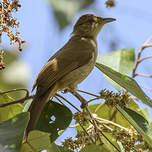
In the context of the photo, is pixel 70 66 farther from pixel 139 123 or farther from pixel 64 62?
pixel 139 123

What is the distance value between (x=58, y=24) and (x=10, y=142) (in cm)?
75

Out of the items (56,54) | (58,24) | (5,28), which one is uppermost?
(58,24)

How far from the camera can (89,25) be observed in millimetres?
5094

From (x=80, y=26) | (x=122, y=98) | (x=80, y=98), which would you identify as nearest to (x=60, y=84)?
(x=80, y=98)

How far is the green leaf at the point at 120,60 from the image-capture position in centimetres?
391

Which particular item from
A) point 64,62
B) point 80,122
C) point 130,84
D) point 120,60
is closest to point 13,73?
point 64,62

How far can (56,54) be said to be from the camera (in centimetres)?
423

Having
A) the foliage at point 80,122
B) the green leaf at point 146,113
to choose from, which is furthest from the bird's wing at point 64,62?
the green leaf at point 146,113

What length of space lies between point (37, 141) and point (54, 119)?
2.25 feet

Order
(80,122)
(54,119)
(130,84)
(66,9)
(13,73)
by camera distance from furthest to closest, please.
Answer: (13,73)
(54,119)
(80,122)
(130,84)
(66,9)

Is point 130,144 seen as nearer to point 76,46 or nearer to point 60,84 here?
point 60,84

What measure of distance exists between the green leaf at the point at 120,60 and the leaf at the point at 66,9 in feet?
6.04

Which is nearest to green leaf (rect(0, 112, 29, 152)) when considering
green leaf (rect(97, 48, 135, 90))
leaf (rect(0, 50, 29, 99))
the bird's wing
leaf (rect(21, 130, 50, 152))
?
leaf (rect(21, 130, 50, 152))

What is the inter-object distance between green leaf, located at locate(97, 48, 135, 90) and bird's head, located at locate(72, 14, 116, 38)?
1023 millimetres
